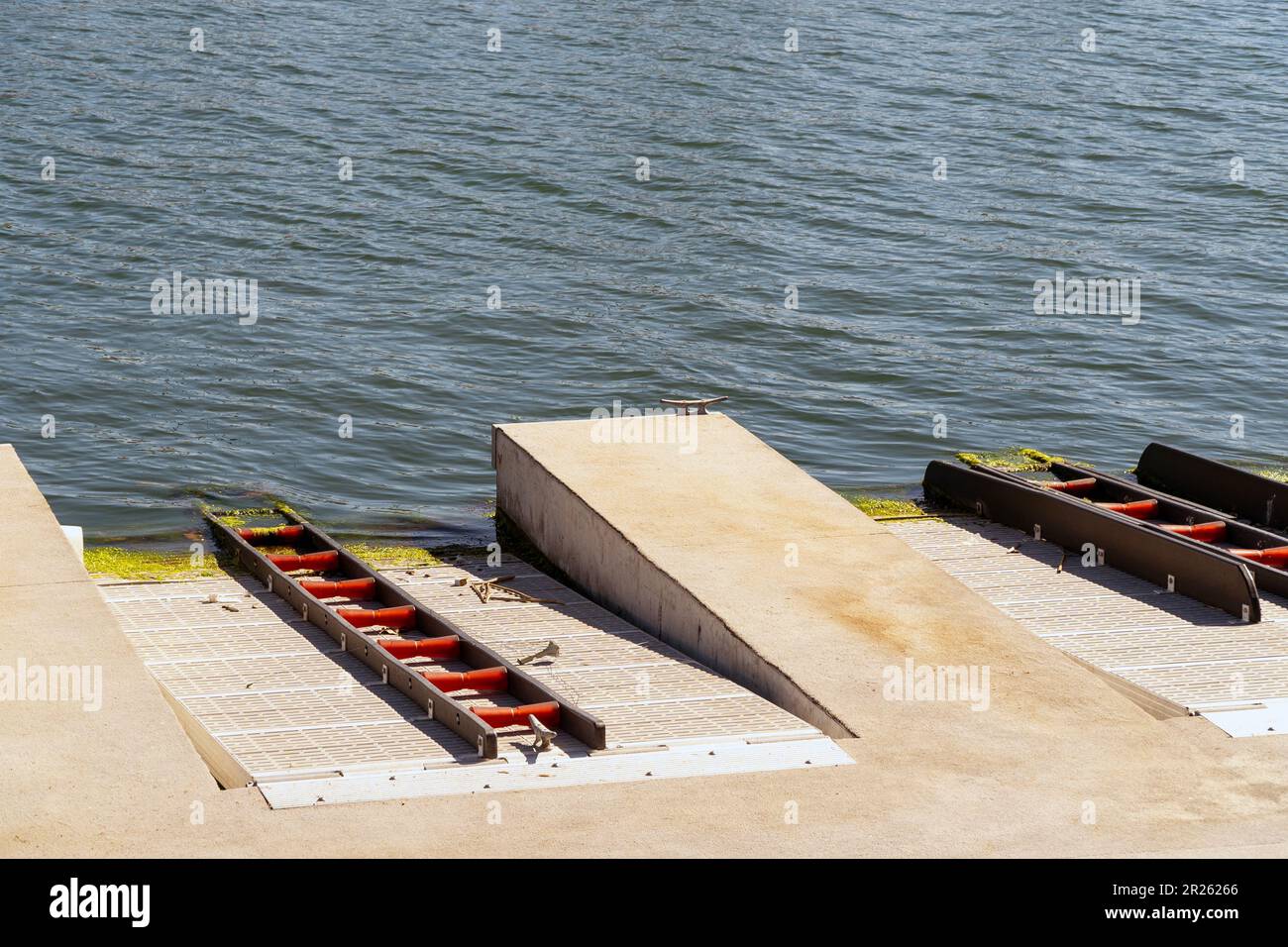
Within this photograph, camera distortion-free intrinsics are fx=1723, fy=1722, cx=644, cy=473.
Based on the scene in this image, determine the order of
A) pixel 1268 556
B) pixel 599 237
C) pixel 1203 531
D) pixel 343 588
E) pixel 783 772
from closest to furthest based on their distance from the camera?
pixel 783 772 → pixel 343 588 → pixel 1268 556 → pixel 1203 531 → pixel 599 237

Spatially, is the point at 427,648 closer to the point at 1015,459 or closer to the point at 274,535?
the point at 274,535

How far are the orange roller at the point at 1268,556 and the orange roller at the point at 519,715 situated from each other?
264 inches

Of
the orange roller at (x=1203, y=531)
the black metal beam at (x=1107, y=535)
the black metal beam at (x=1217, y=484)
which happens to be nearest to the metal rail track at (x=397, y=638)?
the black metal beam at (x=1107, y=535)

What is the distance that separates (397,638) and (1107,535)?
19.7ft

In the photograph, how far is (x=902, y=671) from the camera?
10.1 meters

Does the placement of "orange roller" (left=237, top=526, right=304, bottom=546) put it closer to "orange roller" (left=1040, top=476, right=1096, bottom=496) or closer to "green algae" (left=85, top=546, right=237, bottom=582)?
"green algae" (left=85, top=546, right=237, bottom=582)

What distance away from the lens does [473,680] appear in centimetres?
1066

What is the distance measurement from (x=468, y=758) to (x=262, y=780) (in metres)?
1.19

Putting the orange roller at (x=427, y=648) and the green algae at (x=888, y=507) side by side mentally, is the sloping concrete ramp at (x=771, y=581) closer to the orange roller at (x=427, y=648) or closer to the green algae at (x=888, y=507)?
the orange roller at (x=427, y=648)

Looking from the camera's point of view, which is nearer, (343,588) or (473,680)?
(473,680)

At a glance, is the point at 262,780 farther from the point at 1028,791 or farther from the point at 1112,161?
the point at 1112,161

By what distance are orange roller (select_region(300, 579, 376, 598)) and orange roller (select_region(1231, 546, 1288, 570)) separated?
6951mm

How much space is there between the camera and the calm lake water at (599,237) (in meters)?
20.3

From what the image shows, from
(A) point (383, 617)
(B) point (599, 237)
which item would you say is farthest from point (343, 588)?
(B) point (599, 237)
